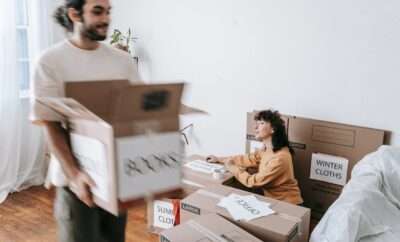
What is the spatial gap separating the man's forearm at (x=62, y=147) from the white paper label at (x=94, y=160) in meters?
0.03

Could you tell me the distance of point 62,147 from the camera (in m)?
1.21

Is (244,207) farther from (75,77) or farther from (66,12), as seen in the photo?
(66,12)

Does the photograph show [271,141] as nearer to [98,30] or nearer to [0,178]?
[98,30]

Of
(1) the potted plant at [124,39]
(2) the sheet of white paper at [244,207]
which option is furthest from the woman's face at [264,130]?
(1) the potted plant at [124,39]

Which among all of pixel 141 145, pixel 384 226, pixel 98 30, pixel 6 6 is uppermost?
pixel 6 6

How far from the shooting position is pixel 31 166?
3.53 m

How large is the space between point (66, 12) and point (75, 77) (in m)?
0.23

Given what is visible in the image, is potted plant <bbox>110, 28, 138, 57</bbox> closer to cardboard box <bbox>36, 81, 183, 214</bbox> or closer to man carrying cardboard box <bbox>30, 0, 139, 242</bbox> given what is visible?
man carrying cardboard box <bbox>30, 0, 139, 242</bbox>

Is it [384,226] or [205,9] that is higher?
[205,9]

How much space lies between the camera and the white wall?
2.43m

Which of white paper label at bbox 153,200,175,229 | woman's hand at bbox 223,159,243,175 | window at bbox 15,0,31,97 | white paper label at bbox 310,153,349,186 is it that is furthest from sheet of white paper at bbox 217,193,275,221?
window at bbox 15,0,31,97

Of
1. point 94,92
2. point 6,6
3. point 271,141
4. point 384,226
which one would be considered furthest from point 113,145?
point 6,6

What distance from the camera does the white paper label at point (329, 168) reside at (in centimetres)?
258

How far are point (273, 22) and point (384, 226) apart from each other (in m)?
1.49
